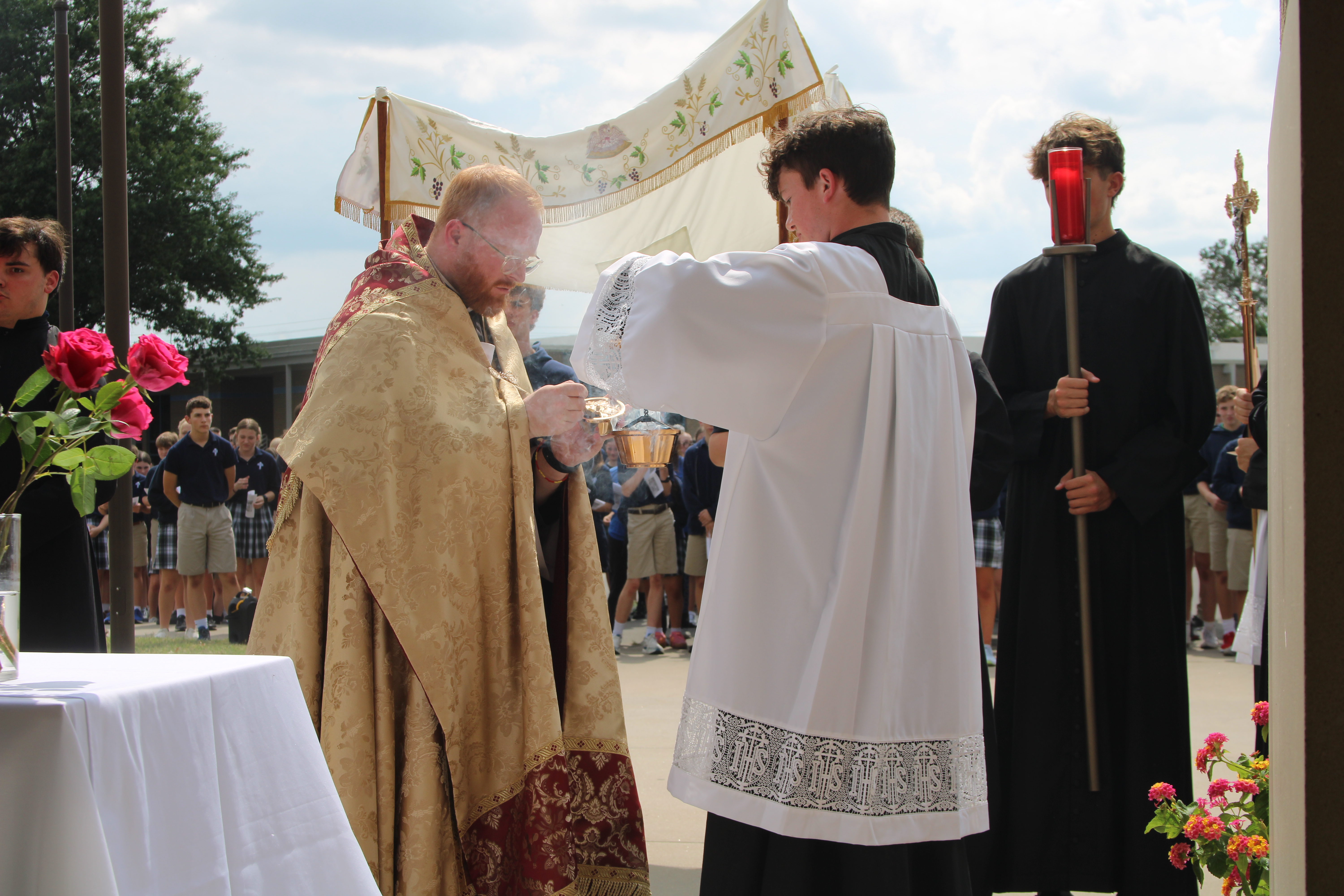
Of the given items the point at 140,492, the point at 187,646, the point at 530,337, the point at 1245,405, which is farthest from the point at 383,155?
the point at 140,492

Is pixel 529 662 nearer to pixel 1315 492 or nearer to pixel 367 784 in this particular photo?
pixel 367 784

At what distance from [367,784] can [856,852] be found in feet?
3.90

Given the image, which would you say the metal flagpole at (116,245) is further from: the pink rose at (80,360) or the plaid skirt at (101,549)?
the plaid skirt at (101,549)

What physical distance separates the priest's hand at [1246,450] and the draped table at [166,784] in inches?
115

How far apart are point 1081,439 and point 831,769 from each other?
4.75 feet

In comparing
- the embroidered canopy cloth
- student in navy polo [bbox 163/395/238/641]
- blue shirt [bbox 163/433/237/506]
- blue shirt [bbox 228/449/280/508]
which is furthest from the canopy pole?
blue shirt [bbox 228/449/280/508]

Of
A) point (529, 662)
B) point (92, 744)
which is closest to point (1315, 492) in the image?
point (92, 744)

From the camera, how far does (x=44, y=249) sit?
3295mm

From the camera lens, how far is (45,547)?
3178 mm

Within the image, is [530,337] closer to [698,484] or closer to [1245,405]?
[1245,405]

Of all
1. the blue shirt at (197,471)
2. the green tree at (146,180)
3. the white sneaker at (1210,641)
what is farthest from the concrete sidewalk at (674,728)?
the green tree at (146,180)

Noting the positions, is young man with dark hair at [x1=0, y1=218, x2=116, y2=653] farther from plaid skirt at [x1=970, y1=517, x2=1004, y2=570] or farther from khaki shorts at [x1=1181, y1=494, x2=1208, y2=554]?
khaki shorts at [x1=1181, y1=494, x2=1208, y2=554]

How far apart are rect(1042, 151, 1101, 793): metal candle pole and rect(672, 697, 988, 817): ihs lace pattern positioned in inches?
39.2

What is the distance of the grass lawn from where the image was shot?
8398 mm
